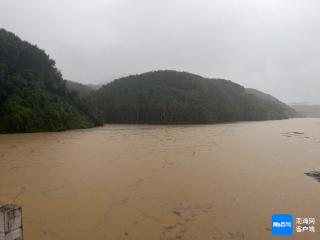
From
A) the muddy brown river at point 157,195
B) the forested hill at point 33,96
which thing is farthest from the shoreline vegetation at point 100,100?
the muddy brown river at point 157,195

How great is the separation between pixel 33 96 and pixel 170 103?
2075 cm

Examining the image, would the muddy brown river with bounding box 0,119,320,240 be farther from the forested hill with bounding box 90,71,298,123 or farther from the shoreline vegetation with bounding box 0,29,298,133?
the forested hill with bounding box 90,71,298,123

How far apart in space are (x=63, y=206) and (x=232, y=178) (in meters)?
3.54

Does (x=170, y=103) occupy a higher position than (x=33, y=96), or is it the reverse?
(x=170, y=103)

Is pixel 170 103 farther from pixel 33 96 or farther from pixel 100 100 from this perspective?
pixel 33 96

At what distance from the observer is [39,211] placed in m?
4.21

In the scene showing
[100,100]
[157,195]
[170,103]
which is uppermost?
[100,100]

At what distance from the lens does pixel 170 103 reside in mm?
39375

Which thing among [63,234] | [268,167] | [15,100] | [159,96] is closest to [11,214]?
[63,234]

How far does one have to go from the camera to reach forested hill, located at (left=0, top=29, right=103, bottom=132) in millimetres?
19766

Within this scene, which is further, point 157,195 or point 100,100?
point 100,100

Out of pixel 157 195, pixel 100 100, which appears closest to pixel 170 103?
pixel 100 100

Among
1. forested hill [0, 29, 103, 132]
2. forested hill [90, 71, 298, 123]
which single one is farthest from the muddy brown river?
forested hill [90, 71, 298, 123]

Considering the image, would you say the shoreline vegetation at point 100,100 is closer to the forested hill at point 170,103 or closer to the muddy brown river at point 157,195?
the forested hill at point 170,103
